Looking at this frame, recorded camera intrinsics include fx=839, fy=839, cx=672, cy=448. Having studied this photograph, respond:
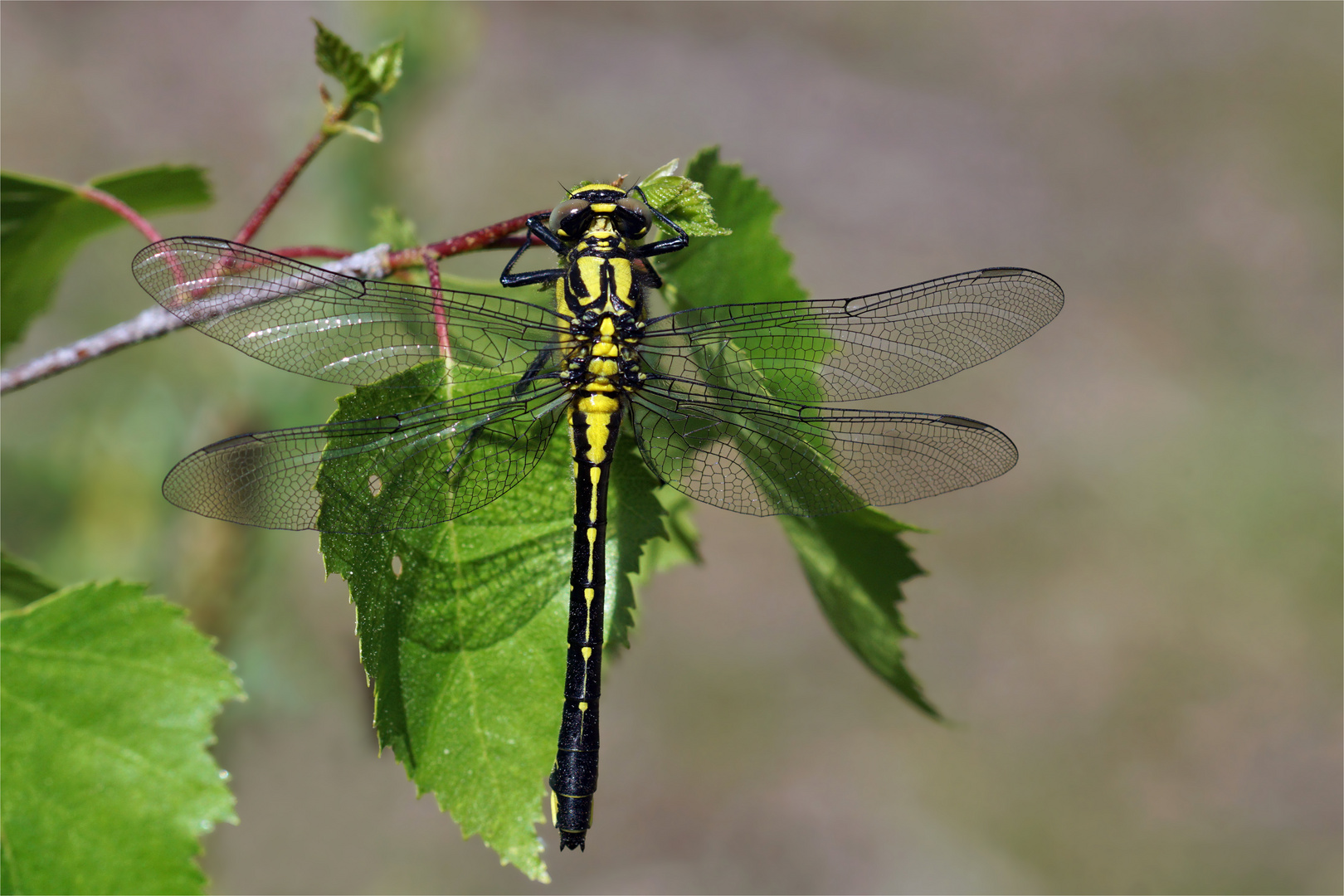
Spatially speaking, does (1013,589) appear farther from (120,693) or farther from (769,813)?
(120,693)

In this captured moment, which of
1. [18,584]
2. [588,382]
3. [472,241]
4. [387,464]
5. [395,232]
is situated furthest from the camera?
[395,232]

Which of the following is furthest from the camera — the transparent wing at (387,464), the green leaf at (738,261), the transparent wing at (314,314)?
the green leaf at (738,261)

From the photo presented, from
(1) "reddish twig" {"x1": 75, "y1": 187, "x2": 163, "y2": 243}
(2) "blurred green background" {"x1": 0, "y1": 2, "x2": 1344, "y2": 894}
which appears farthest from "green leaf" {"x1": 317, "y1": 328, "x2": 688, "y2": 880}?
(2) "blurred green background" {"x1": 0, "y1": 2, "x2": 1344, "y2": 894}

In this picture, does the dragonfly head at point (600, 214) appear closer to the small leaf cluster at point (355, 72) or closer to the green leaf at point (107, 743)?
the small leaf cluster at point (355, 72)

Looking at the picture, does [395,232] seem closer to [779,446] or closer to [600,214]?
[600,214]

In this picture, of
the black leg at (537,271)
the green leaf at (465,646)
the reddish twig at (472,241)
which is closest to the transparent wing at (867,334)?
the black leg at (537,271)

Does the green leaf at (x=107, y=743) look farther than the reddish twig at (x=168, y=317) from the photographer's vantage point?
No

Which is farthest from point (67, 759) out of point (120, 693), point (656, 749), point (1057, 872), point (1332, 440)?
point (1332, 440)

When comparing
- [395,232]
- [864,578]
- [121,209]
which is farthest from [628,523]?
[121,209]
